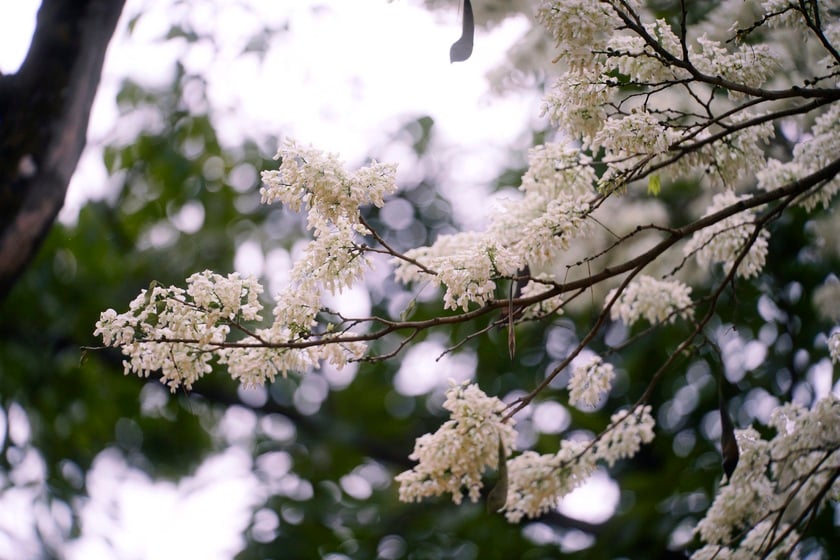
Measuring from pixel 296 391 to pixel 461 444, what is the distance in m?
3.26

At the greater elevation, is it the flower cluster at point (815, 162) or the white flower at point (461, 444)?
the flower cluster at point (815, 162)

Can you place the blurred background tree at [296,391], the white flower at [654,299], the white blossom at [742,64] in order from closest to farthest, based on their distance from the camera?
the white blossom at [742,64] → the white flower at [654,299] → the blurred background tree at [296,391]

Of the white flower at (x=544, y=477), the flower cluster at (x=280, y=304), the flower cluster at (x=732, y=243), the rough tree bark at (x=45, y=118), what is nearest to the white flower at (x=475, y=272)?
the flower cluster at (x=280, y=304)

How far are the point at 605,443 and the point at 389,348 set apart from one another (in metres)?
2.62

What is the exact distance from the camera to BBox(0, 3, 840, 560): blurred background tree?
138 inches

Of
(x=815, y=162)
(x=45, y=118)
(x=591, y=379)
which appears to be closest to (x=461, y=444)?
(x=591, y=379)

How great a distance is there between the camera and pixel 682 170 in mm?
1940

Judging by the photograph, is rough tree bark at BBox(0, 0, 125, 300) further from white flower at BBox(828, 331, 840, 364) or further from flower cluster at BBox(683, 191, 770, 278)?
white flower at BBox(828, 331, 840, 364)

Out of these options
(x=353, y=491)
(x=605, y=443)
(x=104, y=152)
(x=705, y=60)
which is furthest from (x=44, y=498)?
(x=705, y=60)

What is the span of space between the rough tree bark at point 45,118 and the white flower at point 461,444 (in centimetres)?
121

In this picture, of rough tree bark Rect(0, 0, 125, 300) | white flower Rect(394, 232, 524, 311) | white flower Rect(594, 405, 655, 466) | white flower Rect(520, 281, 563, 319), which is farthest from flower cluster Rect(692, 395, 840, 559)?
rough tree bark Rect(0, 0, 125, 300)

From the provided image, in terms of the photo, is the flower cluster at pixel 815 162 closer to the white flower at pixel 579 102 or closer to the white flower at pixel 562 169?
the white flower at pixel 562 169

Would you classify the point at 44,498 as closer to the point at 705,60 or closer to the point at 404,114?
the point at 404,114

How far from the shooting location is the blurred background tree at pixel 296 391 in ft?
11.5
